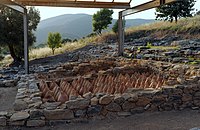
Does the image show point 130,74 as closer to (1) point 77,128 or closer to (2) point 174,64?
(2) point 174,64

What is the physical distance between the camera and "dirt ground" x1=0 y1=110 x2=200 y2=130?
4941 mm

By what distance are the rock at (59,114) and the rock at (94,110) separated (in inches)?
13.3

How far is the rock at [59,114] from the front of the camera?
16.7ft

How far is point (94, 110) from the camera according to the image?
536 centimetres

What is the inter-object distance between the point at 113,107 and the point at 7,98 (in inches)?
134

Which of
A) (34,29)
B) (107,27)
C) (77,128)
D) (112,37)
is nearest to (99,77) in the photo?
(77,128)

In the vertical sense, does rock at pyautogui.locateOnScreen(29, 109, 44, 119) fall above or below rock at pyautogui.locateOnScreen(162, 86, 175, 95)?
below

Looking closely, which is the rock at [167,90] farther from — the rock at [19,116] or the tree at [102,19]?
the tree at [102,19]

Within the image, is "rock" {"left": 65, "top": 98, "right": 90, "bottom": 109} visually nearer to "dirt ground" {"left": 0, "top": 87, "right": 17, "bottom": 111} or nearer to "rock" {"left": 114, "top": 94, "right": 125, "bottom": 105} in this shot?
"rock" {"left": 114, "top": 94, "right": 125, "bottom": 105}

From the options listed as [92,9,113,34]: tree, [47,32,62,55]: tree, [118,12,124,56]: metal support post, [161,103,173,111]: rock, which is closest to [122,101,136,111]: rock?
[161,103,173,111]: rock

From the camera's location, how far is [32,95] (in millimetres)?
6258

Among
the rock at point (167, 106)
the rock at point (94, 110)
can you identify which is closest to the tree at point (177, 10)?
the rock at point (167, 106)

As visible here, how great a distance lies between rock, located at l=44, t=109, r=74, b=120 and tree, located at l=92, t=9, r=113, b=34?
2289 centimetres

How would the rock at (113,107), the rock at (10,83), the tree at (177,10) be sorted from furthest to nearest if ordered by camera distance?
the tree at (177,10)
the rock at (10,83)
the rock at (113,107)
